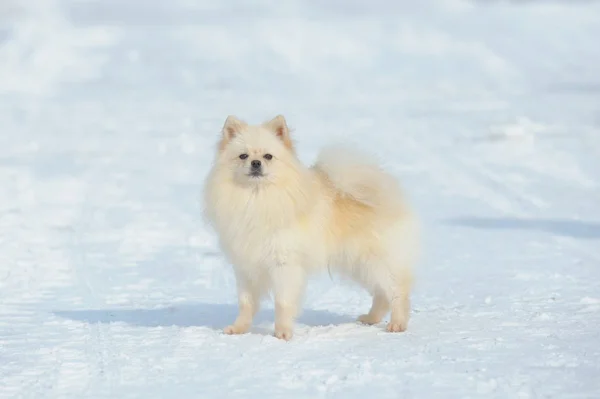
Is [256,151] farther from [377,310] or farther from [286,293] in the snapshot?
[377,310]

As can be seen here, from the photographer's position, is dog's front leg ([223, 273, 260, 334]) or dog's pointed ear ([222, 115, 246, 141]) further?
dog's front leg ([223, 273, 260, 334])

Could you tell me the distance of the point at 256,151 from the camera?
7254mm

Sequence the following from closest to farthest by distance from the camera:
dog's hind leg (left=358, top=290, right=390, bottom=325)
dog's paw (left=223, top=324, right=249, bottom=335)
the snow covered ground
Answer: the snow covered ground < dog's paw (left=223, top=324, right=249, bottom=335) < dog's hind leg (left=358, top=290, right=390, bottom=325)

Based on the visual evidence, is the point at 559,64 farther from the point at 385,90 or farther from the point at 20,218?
the point at 20,218

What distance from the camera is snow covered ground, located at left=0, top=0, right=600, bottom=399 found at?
6363 millimetres

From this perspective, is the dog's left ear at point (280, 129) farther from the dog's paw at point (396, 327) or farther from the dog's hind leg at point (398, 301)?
the dog's paw at point (396, 327)

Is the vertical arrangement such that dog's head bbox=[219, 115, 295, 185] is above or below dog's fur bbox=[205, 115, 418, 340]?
above

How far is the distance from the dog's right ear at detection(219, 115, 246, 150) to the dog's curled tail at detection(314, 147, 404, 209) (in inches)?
28.1

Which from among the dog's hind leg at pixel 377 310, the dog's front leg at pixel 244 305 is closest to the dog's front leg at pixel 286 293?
the dog's front leg at pixel 244 305

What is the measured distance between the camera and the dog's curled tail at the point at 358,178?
761 cm

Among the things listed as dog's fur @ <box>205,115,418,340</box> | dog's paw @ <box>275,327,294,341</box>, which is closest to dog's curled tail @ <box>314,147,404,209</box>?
dog's fur @ <box>205,115,418,340</box>

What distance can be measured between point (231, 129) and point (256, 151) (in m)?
0.34

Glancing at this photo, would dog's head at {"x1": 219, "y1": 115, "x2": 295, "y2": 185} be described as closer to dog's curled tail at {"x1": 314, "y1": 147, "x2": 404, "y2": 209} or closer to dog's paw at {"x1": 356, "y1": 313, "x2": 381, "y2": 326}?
dog's curled tail at {"x1": 314, "y1": 147, "x2": 404, "y2": 209}

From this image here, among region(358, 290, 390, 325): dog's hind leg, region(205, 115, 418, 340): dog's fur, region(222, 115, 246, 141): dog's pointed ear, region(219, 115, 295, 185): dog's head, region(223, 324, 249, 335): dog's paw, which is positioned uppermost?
region(222, 115, 246, 141): dog's pointed ear
